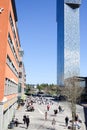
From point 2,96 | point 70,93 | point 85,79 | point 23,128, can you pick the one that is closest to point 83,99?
point 85,79

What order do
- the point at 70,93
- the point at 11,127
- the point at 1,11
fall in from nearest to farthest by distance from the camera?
the point at 1,11 → the point at 11,127 → the point at 70,93

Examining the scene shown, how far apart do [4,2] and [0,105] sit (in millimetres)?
11584

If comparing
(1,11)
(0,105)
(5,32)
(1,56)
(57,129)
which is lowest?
(57,129)

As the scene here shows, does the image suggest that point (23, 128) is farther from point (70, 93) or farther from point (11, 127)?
point (70, 93)

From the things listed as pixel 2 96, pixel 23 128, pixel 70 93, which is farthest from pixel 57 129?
pixel 2 96

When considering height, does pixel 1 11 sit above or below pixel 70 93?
above

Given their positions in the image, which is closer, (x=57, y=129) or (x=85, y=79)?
(x=57, y=129)

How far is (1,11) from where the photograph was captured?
99.9ft

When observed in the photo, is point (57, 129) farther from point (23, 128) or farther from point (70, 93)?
point (70, 93)

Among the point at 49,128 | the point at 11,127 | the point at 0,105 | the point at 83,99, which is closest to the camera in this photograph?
the point at 0,105

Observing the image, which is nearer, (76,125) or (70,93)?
(76,125)

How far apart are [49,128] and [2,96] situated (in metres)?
13.9

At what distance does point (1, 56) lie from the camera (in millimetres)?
29484

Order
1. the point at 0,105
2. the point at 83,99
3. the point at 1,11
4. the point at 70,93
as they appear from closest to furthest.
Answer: the point at 0,105
the point at 1,11
the point at 70,93
the point at 83,99
